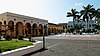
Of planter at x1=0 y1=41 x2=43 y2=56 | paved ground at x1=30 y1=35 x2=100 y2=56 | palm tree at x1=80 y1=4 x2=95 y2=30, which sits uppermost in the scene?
palm tree at x1=80 y1=4 x2=95 y2=30

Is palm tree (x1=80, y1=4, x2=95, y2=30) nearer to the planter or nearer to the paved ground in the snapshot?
the paved ground

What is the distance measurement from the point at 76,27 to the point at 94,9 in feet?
33.9

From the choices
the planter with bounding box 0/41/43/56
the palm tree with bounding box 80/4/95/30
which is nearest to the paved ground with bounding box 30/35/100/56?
the planter with bounding box 0/41/43/56

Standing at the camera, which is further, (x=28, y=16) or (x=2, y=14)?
(x=28, y=16)

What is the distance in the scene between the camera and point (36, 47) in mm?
14242

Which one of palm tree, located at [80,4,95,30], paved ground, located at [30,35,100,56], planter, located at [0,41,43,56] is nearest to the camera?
planter, located at [0,41,43,56]

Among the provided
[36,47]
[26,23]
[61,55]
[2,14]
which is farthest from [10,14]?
[61,55]

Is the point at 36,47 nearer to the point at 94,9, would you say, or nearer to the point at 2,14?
the point at 2,14

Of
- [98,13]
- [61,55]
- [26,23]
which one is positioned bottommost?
[61,55]

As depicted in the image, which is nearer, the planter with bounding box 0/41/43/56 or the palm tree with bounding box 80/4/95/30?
the planter with bounding box 0/41/43/56

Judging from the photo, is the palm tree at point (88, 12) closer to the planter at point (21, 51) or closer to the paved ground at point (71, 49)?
the paved ground at point (71, 49)

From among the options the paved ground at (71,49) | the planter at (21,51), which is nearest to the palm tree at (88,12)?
the paved ground at (71,49)

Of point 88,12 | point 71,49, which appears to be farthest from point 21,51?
point 88,12

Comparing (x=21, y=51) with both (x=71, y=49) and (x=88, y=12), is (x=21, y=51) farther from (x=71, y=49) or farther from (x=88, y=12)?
(x=88, y=12)
